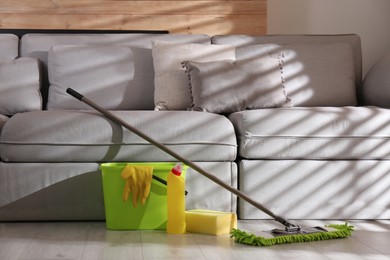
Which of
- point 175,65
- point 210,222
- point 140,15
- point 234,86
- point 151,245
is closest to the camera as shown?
point 151,245

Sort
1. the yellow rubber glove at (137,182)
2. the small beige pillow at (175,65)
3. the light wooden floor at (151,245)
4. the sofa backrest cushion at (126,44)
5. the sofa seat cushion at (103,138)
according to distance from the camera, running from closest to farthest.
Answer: the light wooden floor at (151,245)
the yellow rubber glove at (137,182)
the sofa seat cushion at (103,138)
the small beige pillow at (175,65)
the sofa backrest cushion at (126,44)

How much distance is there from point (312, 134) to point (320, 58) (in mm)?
830

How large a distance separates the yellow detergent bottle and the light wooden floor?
49 millimetres

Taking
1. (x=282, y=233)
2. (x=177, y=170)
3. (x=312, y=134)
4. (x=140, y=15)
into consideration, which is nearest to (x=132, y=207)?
(x=177, y=170)

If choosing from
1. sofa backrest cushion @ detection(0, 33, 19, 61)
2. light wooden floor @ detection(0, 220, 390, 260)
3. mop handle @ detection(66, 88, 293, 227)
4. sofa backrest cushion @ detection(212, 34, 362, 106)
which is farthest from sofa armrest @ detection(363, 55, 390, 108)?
sofa backrest cushion @ detection(0, 33, 19, 61)

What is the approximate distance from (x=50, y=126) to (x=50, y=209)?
37cm

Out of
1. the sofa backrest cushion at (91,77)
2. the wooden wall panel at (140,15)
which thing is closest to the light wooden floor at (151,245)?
the sofa backrest cushion at (91,77)

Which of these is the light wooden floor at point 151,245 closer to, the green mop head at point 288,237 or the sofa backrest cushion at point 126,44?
the green mop head at point 288,237

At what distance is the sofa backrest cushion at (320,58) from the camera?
4.21m

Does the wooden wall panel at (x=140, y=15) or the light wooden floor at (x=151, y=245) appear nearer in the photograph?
the light wooden floor at (x=151, y=245)

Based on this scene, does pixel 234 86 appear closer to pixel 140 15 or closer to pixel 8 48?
pixel 8 48

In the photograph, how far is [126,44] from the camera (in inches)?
173

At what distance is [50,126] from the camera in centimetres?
349

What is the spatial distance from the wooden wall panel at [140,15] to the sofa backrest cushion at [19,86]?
1.30 m
